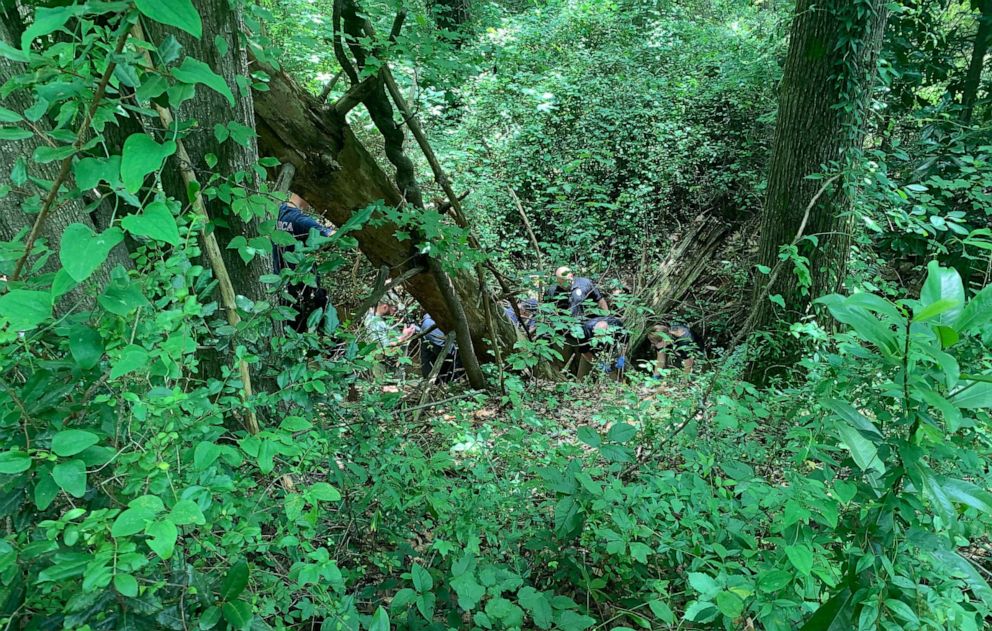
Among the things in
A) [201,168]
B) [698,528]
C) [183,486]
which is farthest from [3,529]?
[698,528]

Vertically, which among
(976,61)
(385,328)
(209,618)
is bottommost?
(385,328)

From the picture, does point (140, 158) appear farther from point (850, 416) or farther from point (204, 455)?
point (850, 416)

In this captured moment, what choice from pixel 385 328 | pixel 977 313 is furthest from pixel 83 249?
pixel 385 328

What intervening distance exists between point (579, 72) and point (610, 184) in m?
1.78

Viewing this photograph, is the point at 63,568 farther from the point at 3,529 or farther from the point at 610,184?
the point at 610,184

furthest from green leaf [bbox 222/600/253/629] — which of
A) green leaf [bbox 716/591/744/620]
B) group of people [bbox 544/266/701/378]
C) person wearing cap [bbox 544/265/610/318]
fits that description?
person wearing cap [bbox 544/265/610/318]

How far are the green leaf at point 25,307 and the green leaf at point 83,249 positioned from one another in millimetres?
117

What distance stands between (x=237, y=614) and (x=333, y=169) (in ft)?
7.64

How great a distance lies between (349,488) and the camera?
1.88 m

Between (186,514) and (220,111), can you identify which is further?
(220,111)

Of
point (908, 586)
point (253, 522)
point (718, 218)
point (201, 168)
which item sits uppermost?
point (201, 168)

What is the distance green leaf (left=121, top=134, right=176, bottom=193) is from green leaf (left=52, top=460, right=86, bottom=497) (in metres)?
0.44

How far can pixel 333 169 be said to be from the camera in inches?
115

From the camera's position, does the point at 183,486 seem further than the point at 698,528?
No
